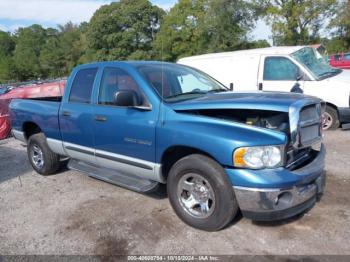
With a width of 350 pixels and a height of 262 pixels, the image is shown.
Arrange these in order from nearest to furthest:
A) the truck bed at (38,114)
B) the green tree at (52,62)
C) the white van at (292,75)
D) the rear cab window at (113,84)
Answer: the rear cab window at (113,84) < the truck bed at (38,114) < the white van at (292,75) < the green tree at (52,62)

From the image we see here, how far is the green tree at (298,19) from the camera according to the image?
105ft

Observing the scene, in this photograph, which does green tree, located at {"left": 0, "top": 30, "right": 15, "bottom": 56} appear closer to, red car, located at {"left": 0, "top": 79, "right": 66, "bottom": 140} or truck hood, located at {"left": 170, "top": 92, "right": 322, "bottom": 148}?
red car, located at {"left": 0, "top": 79, "right": 66, "bottom": 140}

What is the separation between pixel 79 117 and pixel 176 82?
1511 mm

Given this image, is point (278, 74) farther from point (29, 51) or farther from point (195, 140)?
point (29, 51)

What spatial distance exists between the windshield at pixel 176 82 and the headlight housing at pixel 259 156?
1.18 metres

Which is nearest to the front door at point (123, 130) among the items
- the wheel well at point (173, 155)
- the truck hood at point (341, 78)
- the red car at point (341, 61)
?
the wheel well at point (173, 155)

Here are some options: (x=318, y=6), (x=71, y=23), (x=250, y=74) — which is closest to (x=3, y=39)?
(x=71, y=23)

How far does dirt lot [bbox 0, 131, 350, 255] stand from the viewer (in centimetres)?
347

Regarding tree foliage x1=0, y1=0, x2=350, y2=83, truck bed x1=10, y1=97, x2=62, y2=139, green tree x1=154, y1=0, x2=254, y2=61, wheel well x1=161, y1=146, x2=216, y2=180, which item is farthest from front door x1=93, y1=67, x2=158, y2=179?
green tree x1=154, y1=0, x2=254, y2=61

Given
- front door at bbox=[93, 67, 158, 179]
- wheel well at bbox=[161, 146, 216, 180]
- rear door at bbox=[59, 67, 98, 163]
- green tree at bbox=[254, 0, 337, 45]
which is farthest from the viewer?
green tree at bbox=[254, 0, 337, 45]

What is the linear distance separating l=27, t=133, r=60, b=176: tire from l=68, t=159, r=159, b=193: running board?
2.20ft

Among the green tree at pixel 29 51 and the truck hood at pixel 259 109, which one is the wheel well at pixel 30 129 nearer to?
the truck hood at pixel 259 109

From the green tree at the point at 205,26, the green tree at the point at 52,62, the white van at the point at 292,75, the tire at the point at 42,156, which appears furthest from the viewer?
the green tree at the point at 52,62

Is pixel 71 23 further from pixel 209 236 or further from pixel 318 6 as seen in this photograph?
pixel 209 236
